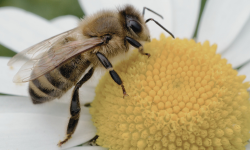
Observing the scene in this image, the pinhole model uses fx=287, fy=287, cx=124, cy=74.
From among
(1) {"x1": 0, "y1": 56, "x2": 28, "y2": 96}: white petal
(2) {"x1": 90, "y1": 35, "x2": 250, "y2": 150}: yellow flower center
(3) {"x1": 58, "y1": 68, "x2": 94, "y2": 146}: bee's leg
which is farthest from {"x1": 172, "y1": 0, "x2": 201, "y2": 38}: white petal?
(1) {"x1": 0, "y1": 56, "x2": 28, "y2": 96}: white petal

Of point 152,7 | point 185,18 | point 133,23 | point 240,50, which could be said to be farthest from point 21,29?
point 240,50

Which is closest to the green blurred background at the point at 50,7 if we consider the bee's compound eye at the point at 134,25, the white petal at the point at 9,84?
the white petal at the point at 9,84

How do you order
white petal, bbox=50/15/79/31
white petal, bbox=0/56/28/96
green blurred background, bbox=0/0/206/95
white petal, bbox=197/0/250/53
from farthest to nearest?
green blurred background, bbox=0/0/206/95 → white petal, bbox=50/15/79/31 → white petal, bbox=197/0/250/53 → white petal, bbox=0/56/28/96

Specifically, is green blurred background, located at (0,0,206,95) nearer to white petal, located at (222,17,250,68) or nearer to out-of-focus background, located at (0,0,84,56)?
out-of-focus background, located at (0,0,84,56)

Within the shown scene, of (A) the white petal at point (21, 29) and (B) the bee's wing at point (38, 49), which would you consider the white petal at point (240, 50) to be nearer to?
(B) the bee's wing at point (38, 49)

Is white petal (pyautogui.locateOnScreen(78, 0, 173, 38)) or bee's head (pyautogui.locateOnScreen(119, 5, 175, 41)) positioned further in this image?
white petal (pyautogui.locateOnScreen(78, 0, 173, 38))
